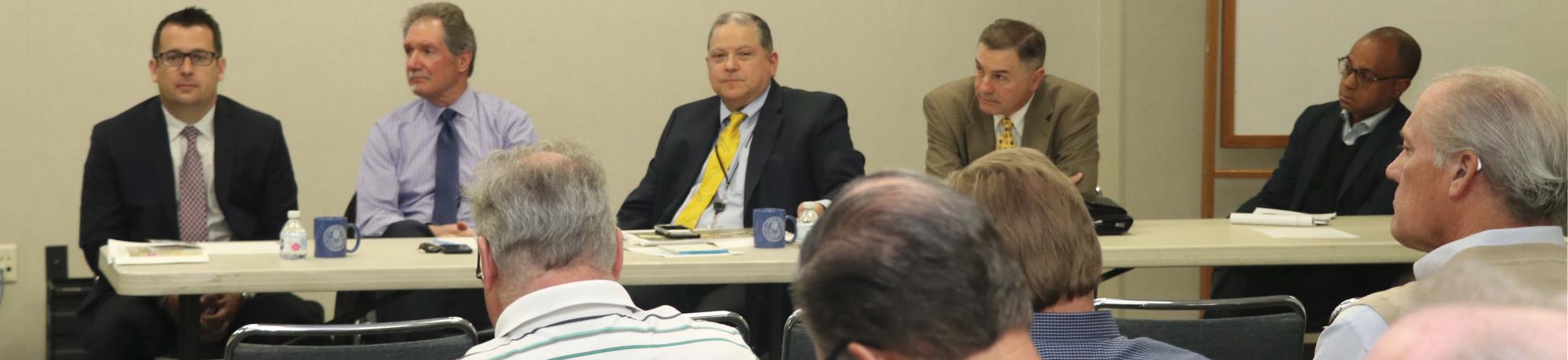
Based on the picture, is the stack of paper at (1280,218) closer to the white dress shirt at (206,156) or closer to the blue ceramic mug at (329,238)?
the blue ceramic mug at (329,238)

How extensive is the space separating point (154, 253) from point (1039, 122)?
111 inches

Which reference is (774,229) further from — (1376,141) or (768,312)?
(1376,141)

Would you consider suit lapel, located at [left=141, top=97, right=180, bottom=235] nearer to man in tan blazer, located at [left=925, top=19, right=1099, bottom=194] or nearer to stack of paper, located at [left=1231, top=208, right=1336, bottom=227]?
man in tan blazer, located at [left=925, top=19, right=1099, bottom=194]

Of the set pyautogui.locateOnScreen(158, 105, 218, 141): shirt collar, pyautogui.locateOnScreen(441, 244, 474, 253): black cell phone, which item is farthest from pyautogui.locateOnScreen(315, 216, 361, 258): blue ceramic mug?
pyautogui.locateOnScreen(158, 105, 218, 141): shirt collar

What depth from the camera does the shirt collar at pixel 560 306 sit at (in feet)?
5.86

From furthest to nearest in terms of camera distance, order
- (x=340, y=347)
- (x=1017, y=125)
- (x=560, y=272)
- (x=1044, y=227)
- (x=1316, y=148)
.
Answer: (x=1017, y=125)
(x=1316, y=148)
(x=340, y=347)
(x=560, y=272)
(x=1044, y=227)

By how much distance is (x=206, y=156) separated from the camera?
167 inches

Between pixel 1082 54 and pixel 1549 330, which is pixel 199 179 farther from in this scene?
pixel 1549 330

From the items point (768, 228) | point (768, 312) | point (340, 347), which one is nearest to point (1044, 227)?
point (340, 347)

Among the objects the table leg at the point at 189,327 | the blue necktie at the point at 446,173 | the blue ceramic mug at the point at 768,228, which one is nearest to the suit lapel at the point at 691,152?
the blue necktie at the point at 446,173

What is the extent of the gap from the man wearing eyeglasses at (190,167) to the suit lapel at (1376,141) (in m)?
3.30

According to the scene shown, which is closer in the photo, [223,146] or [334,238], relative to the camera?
[334,238]

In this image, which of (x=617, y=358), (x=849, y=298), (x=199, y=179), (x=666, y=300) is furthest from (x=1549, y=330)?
(x=199, y=179)

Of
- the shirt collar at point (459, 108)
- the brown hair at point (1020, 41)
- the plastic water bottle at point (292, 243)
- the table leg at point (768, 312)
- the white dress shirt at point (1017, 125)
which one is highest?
the brown hair at point (1020, 41)
